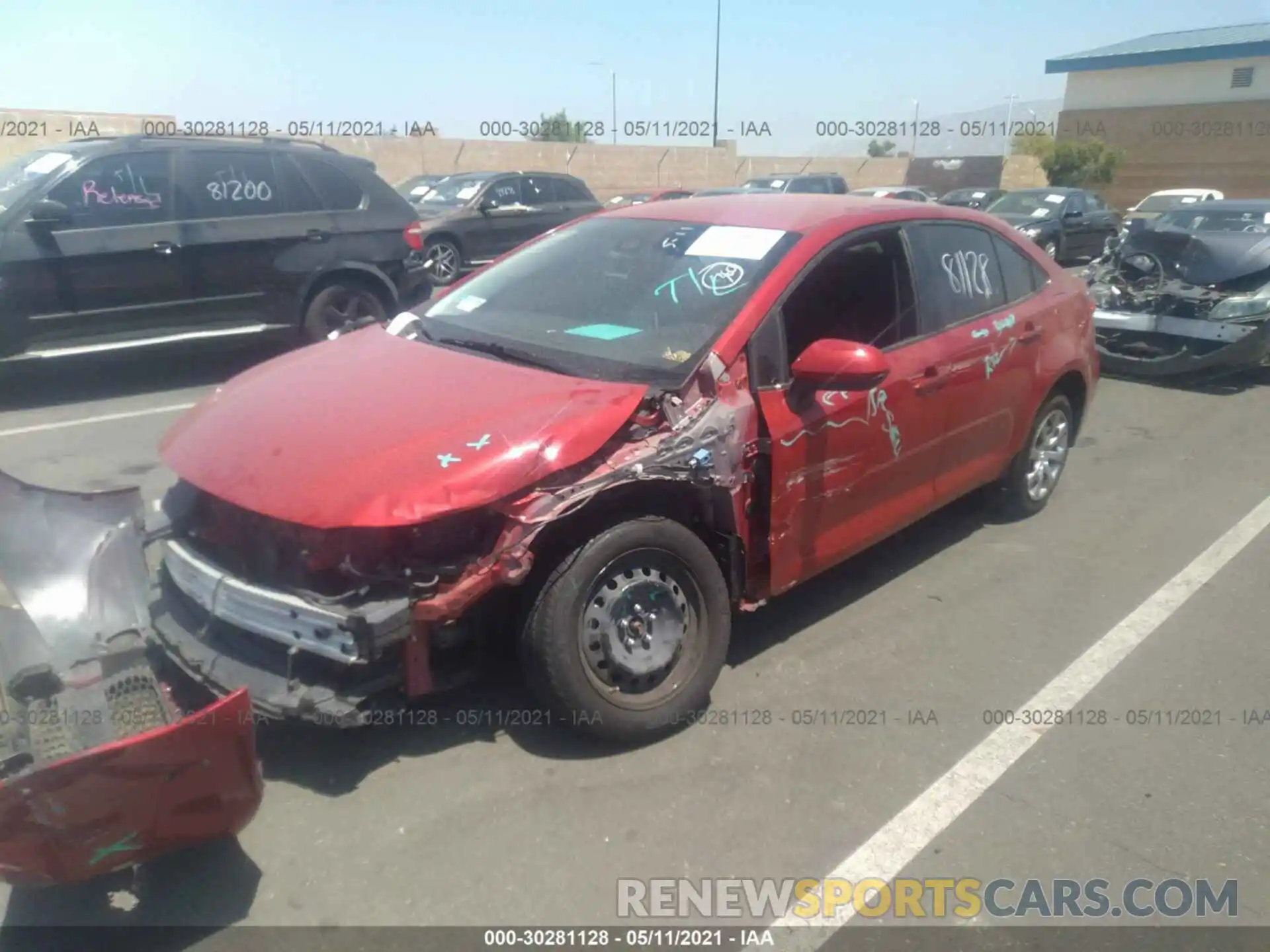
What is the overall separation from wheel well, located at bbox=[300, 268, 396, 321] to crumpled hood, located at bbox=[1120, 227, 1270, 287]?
6.95 m

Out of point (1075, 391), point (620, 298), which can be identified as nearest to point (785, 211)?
point (620, 298)

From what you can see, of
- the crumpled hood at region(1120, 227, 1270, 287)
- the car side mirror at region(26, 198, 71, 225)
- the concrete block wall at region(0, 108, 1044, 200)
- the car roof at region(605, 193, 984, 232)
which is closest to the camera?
the car roof at region(605, 193, 984, 232)

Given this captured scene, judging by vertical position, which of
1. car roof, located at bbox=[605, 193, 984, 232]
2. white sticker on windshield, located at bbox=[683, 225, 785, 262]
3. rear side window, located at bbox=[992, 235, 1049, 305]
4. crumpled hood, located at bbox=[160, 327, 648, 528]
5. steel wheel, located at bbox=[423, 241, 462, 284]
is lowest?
steel wheel, located at bbox=[423, 241, 462, 284]

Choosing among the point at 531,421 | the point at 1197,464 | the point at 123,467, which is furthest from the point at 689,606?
the point at 1197,464

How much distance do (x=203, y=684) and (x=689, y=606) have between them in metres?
1.54

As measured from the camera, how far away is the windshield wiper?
3578mm

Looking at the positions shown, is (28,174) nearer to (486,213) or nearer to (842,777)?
(842,777)

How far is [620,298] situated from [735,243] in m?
0.50

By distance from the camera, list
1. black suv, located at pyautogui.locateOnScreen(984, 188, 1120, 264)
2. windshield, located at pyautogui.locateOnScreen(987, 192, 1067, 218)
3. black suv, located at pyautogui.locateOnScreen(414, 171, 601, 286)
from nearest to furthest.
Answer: black suv, located at pyautogui.locateOnScreen(414, 171, 601, 286)
black suv, located at pyautogui.locateOnScreen(984, 188, 1120, 264)
windshield, located at pyautogui.locateOnScreen(987, 192, 1067, 218)

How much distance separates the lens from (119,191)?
739 cm

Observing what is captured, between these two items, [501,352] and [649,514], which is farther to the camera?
[501,352]

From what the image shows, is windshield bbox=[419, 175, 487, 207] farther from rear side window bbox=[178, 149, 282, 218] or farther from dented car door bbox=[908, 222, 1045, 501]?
dented car door bbox=[908, 222, 1045, 501]

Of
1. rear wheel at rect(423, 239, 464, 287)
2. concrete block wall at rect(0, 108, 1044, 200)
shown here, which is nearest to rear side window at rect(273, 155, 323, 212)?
rear wheel at rect(423, 239, 464, 287)

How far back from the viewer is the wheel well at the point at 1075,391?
17.8ft
